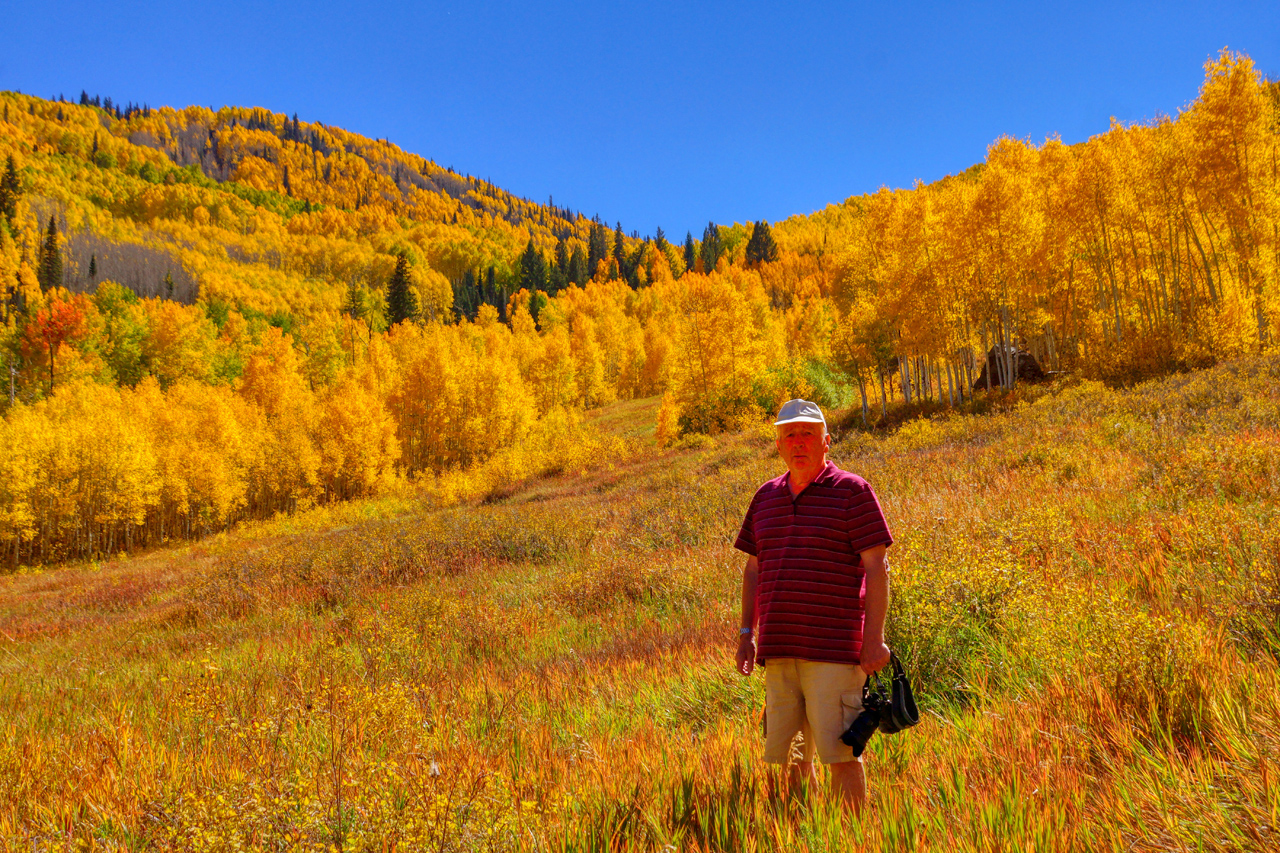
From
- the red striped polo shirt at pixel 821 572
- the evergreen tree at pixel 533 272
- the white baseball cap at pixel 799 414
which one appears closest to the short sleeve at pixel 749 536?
the red striped polo shirt at pixel 821 572

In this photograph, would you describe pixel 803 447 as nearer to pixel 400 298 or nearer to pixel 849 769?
pixel 849 769

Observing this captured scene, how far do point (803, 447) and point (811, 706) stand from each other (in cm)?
108

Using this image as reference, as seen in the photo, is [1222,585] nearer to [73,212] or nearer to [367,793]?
[367,793]

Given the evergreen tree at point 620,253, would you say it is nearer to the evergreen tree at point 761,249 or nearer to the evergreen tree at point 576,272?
the evergreen tree at point 576,272

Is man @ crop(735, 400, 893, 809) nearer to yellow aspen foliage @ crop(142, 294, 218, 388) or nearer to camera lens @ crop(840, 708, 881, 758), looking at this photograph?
camera lens @ crop(840, 708, 881, 758)

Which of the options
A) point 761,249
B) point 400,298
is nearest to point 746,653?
point 400,298

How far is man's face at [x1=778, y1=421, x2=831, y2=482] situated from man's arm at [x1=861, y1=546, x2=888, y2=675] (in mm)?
419

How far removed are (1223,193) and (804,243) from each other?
12889 centimetres

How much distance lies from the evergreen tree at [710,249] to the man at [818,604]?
134 m

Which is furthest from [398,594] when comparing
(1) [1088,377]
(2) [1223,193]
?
(2) [1223,193]

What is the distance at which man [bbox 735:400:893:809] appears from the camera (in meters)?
2.35

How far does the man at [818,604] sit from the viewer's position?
7.72ft

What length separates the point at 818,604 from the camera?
2.44 m

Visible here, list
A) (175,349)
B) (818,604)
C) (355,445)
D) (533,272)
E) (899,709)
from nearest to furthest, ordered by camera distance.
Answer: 1. (899,709)
2. (818,604)
3. (355,445)
4. (175,349)
5. (533,272)
